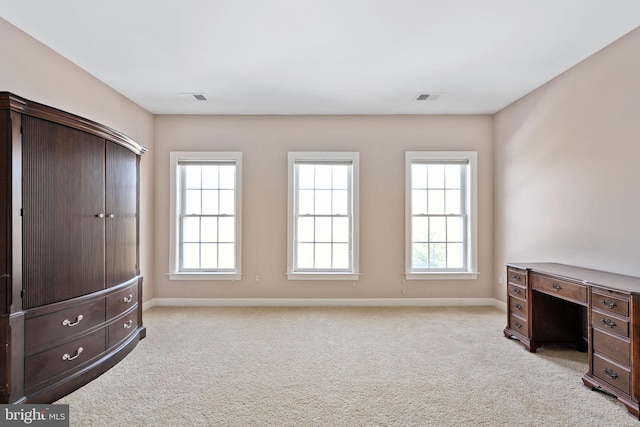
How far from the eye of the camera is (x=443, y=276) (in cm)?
472

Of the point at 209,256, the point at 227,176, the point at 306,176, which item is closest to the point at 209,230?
the point at 209,256

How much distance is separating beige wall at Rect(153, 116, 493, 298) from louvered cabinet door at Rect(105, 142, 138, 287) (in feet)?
4.82

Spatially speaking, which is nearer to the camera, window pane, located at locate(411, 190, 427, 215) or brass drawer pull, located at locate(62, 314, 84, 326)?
brass drawer pull, located at locate(62, 314, 84, 326)

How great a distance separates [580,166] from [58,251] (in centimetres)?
481

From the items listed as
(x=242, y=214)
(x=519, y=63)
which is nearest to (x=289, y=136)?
(x=242, y=214)

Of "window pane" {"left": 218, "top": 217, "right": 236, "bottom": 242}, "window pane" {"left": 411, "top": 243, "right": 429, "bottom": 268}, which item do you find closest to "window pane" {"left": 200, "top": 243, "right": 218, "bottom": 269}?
"window pane" {"left": 218, "top": 217, "right": 236, "bottom": 242}

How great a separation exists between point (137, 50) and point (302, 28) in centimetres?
163

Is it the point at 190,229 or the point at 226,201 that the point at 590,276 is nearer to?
the point at 226,201

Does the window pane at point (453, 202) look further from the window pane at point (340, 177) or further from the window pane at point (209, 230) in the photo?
the window pane at point (209, 230)

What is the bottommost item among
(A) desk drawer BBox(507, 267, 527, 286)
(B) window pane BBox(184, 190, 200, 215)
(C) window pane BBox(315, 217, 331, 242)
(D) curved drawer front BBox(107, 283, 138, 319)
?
(D) curved drawer front BBox(107, 283, 138, 319)

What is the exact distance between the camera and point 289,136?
15.6 ft

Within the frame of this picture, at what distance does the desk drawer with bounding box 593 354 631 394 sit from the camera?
2.20 m

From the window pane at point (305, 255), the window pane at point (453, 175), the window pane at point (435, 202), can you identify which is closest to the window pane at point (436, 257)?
the window pane at point (435, 202)

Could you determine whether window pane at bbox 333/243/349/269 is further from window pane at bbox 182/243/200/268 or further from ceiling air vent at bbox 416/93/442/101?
ceiling air vent at bbox 416/93/442/101
